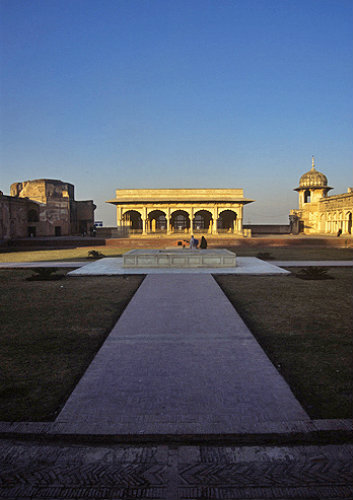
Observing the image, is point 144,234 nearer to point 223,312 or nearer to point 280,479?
point 223,312

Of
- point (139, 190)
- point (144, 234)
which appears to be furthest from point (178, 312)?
point (139, 190)

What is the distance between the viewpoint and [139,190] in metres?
31.2

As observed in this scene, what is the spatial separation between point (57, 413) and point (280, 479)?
2054 millimetres

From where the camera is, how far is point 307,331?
5.07 m

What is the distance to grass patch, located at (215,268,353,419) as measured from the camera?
127 inches

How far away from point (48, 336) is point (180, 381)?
103 inches

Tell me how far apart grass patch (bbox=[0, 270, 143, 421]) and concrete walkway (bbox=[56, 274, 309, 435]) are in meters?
0.26

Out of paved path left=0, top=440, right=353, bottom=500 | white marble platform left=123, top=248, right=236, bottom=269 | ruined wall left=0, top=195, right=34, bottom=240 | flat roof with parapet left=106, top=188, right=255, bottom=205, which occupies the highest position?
flat roof with parapet left=106, top=188, right=255, bottom=205

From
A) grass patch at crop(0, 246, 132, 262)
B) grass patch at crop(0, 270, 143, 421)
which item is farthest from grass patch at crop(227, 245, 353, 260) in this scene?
grass patch at crop(0, 270, 143, 421)

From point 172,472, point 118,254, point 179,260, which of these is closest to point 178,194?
point 118,254

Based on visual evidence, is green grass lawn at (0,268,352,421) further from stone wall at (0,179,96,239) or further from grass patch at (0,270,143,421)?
stone wall at (0,179,96,239)

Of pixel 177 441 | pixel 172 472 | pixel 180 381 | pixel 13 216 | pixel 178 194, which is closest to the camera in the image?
pixel 172 472

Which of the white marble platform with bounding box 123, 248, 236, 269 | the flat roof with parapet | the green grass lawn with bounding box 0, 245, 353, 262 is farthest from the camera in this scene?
the flat roof with parapet

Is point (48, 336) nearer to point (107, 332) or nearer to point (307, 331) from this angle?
point (107, 332)
